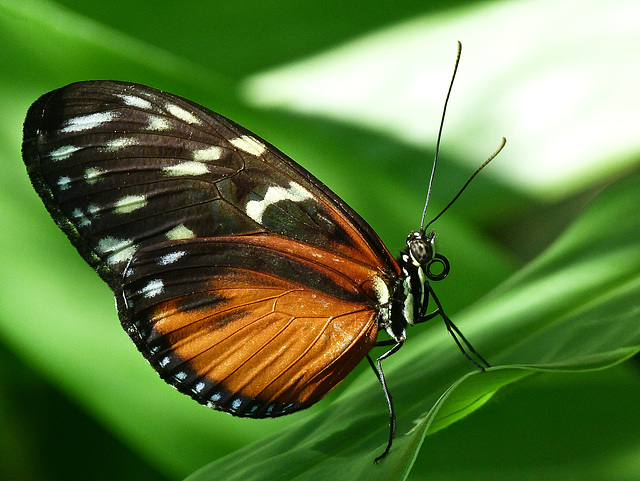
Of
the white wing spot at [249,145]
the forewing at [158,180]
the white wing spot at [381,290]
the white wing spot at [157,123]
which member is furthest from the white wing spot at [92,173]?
the white wing spot at [381,290]

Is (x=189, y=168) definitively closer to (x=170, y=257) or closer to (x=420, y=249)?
(x=170, y=257)

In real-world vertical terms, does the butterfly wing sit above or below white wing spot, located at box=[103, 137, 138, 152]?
below

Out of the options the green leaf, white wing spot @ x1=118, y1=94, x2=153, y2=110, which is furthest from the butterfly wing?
the green leaf

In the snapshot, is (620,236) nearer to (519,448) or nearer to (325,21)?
(519,448)

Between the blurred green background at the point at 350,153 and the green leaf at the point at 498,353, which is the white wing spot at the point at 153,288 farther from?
the green leaf at the point at 498,353

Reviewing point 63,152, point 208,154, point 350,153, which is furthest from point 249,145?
point 350,153

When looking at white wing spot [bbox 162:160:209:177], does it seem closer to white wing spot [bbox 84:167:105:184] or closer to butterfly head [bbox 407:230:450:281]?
white wing spot [bbox 84:167:105:184]
